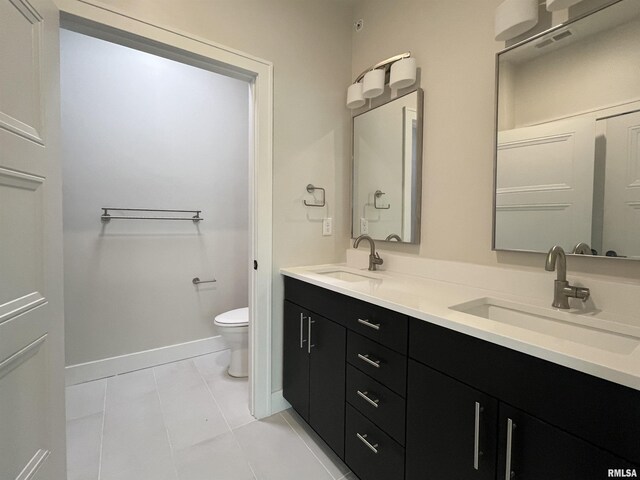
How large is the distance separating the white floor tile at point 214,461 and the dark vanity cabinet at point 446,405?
41 cm

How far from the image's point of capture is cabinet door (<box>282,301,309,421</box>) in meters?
1.67

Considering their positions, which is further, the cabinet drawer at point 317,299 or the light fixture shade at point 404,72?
the light fixture shade at point 404,72

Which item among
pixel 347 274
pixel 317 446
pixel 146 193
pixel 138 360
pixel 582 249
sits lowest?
pixel 317 446

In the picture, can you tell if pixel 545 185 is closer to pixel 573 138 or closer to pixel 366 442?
pixel 573 138

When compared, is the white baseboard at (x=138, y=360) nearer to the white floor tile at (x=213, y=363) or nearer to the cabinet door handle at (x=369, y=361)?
the white floor tile at (x=213, y=363)

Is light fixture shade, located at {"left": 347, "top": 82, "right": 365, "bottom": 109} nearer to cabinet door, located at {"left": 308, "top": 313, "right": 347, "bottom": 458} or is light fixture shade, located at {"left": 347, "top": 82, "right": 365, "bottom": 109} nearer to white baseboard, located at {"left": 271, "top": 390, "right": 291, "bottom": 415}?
cabinet door, located at {"left": 308, "top": 313, "right": 347, "bottom": 458}

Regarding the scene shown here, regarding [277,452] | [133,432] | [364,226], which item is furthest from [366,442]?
[133,432]

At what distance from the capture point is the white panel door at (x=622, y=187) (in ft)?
3.14

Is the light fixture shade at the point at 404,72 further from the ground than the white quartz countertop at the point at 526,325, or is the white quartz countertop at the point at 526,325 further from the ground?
the light fixture shade at the point at 404,72

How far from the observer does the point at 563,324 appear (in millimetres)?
1017

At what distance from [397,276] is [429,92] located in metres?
1.05

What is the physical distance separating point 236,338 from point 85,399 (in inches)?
40.5

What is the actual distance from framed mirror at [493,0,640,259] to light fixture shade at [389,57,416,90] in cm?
44

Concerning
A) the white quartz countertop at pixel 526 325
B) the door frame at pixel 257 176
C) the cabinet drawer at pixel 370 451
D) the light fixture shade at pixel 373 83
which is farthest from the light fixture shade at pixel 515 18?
the cabinet drawer at pixel 370 451
